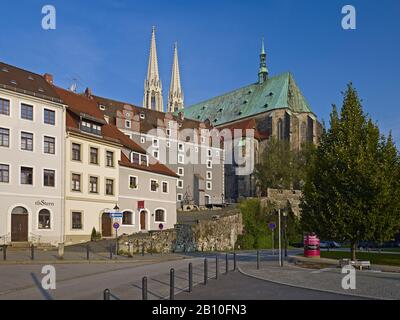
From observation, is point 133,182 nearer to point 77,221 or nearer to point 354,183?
point 77,221

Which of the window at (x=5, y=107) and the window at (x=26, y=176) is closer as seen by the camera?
the window at (x=5, y=107)

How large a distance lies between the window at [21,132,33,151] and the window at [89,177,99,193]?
6.58 metres

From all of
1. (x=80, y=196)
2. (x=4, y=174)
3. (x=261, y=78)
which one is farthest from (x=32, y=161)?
(x=261, y=78)

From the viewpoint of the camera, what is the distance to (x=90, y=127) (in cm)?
4331

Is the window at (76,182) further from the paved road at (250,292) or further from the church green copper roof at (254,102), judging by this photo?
the church green copper roof at (254,102)

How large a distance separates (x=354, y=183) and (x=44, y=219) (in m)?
24.6

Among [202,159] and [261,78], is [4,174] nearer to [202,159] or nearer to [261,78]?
[202,159]

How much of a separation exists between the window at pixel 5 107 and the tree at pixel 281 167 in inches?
1726

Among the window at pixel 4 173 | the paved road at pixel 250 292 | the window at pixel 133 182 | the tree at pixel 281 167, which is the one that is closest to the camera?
the paved road at pixel 250 292

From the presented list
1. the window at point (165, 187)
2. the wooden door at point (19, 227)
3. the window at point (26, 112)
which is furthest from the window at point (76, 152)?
the window at point (165, 187)

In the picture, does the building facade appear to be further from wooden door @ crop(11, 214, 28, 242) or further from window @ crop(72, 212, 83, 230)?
window @ crop(72, 212, 83, 230)

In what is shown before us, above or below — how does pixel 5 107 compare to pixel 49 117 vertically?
above

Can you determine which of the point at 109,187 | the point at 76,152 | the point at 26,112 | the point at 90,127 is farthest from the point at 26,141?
the point at 109,187

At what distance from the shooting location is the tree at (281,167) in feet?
234
